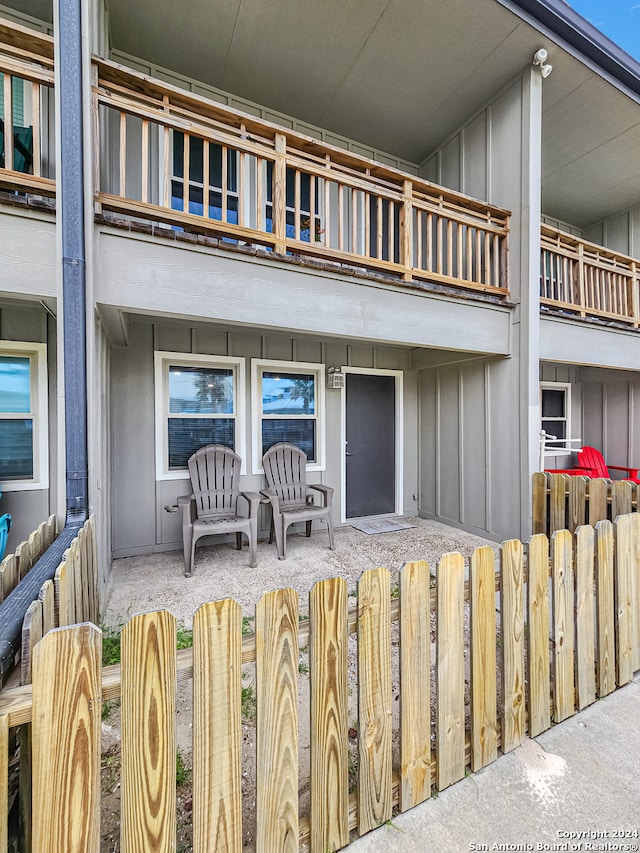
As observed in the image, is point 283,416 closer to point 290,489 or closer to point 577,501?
point 290,489

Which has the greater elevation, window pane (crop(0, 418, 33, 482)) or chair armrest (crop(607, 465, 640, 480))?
window pane (crop(0, 418, 33, 482))

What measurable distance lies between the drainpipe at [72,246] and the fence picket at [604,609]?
2888 mm

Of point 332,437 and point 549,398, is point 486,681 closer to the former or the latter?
point 332,437

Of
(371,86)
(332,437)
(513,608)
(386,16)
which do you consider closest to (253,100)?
(371,86)

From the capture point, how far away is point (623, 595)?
2.03m

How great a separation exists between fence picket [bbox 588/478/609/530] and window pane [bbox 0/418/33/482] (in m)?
5.17

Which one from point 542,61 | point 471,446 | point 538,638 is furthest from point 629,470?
point 538,638

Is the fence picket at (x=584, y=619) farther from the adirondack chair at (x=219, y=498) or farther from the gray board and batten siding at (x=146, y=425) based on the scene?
the gray board and batten siding at (x=146, y=425)

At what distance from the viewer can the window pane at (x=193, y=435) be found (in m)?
4.42

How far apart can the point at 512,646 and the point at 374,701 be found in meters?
0.68

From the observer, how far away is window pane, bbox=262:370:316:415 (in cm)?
489

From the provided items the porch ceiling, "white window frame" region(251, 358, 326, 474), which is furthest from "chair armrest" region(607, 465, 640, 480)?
"white window frame" region(251, 358, 326, 474)

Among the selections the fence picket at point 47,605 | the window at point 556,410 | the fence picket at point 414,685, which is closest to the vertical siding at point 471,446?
the window at point 556,410

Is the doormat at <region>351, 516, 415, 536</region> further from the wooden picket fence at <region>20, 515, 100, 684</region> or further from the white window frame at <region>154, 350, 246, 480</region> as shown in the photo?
the wooden picket fence at <region>20, 515, 100, 684</region>
